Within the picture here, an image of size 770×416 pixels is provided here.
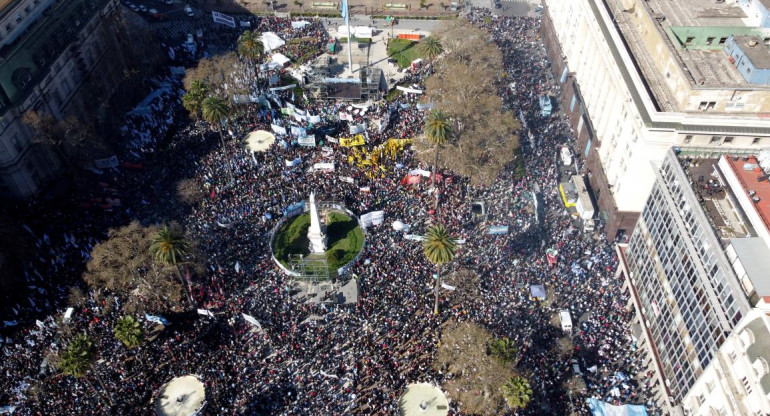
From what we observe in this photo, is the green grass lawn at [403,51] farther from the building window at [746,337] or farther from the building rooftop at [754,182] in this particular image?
the building window at [746,337]

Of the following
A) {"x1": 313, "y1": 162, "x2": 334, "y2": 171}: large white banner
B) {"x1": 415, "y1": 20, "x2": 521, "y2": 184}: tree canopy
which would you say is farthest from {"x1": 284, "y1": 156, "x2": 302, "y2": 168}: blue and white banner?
{"x1": 415, "y1": 20, "x2": 521, "y2": 184}: tree canopy

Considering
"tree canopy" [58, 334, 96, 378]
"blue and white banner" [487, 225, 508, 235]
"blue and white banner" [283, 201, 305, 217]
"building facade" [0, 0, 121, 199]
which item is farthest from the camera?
"blue and white banner" [283, 201, 305, 217]

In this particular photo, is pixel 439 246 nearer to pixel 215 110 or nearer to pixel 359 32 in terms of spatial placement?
pixel 215 110

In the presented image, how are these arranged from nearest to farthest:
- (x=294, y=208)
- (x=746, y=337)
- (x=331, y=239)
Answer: (x=746, y=337)
(x=331, y=239)
(x=294, y=208)

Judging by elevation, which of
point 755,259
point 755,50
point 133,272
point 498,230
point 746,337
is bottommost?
point 498,230

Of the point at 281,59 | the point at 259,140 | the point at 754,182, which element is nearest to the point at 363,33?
the point at 281,59

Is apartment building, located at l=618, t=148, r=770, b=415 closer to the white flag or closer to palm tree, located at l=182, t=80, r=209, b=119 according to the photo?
the white flag

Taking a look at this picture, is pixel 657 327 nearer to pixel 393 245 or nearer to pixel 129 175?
pixel 393 245
